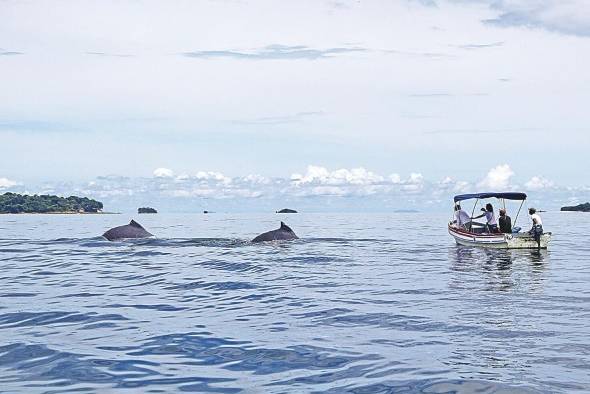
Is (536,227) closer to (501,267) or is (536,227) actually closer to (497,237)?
(497,237)

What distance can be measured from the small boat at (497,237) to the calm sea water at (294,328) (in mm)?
10910

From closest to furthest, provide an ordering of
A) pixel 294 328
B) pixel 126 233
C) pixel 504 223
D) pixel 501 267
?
pixel 294 328 < pixel 501 267 < pixel 504 223 < pixel 126 233

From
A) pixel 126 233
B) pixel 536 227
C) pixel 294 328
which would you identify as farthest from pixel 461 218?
pixel 294 328

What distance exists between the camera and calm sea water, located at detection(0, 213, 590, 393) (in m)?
12.0

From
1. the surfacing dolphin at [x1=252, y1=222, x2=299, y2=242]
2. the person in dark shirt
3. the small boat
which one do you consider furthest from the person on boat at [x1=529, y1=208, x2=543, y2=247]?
the surfacing dolphin at [x1=252, y1=222, x2=299, y2=242]

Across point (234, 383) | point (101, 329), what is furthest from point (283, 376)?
point (101, 329)

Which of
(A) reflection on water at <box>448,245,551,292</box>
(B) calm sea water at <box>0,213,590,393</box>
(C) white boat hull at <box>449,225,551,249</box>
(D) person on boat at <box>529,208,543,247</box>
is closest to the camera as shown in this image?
(B) calm sea water at <box>0,213,590,393</box>

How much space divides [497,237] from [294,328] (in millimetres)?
30941

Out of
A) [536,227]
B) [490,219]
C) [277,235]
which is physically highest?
[490,219]

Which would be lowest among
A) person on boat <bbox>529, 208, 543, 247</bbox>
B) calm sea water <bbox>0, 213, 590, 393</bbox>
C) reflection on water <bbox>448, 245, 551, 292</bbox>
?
reflection on water <bbox>448, 245, 551, 292</bbox>

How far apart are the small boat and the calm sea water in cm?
1091

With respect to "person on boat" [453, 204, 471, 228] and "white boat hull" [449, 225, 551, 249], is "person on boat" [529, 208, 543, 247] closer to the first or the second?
"white boat hull" [449, 225, 551, 249]

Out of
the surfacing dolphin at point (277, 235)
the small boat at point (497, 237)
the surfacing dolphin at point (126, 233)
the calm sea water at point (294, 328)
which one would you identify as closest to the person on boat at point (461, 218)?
the small boat at point (497, 237)

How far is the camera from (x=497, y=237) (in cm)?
4472
